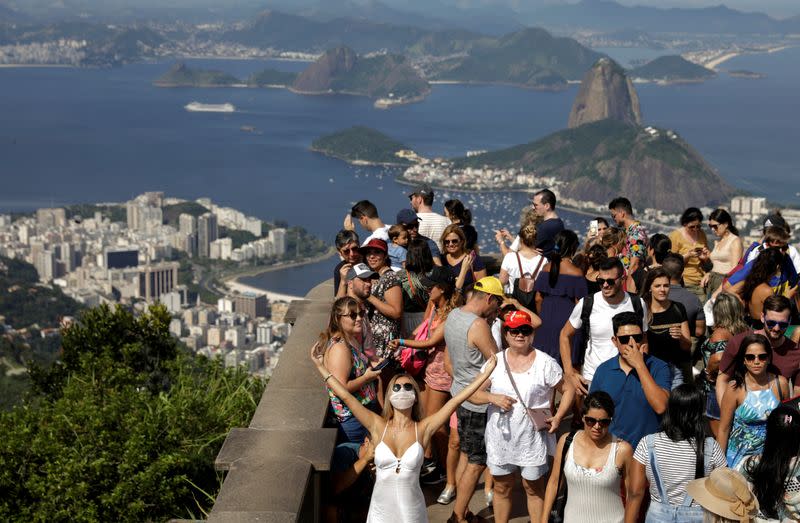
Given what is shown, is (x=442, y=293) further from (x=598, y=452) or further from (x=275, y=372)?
(x=598, y=452)

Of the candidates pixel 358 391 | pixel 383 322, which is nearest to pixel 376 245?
pixel 383 322

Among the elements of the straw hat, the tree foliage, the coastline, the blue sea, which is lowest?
the coastline

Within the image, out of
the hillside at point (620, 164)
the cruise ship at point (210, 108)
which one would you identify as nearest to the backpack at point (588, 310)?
the hillside at point (620, 164)

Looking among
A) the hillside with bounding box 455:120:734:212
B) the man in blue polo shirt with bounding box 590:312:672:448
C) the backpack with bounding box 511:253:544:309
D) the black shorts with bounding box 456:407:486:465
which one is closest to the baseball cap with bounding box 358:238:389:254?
the backpack with bounding box 511:253:544:309

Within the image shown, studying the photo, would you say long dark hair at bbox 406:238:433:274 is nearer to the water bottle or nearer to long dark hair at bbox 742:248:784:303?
the water bottle

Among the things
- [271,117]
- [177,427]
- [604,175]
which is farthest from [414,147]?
[177,427]

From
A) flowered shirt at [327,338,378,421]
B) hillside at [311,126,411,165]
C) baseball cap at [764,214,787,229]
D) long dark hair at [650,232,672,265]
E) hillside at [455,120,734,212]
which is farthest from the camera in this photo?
hillside at [311,126,411,165]
